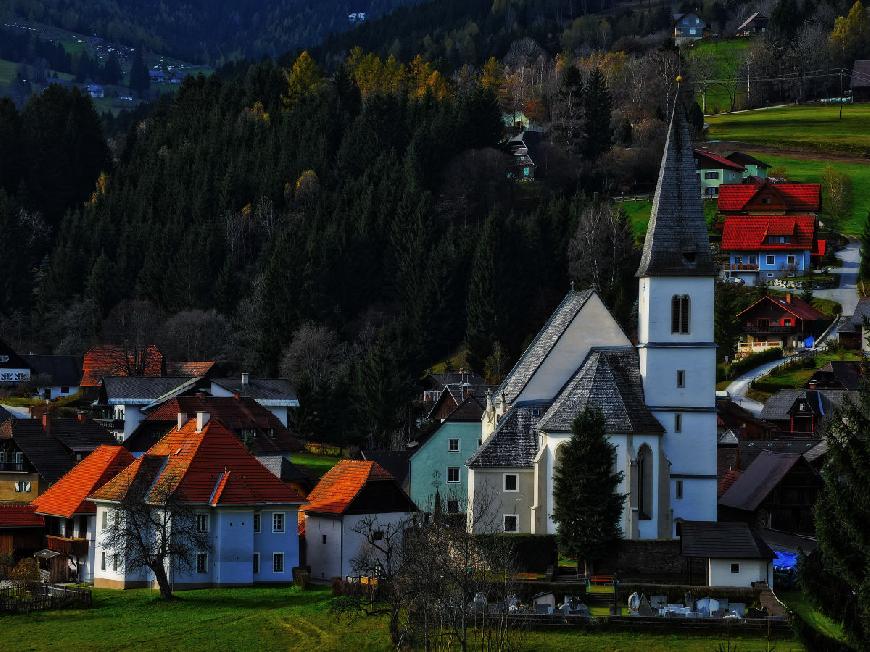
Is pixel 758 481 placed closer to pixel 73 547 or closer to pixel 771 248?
pixel 73 547

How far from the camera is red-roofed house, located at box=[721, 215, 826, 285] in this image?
127812 millimetres

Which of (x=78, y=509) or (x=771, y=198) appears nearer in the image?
(x=78, y=509)

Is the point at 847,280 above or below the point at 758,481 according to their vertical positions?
above

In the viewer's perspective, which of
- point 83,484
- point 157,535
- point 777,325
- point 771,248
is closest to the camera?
point 157,535

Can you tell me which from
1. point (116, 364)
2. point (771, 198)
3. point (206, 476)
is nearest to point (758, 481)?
point (206, 476)

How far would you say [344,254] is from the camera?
136 meters

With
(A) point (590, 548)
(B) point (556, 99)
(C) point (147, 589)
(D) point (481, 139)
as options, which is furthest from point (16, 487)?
(B) point (556, 99)

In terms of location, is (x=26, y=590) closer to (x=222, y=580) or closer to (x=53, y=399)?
(x=222, y=580)

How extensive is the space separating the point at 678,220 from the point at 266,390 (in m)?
44.5

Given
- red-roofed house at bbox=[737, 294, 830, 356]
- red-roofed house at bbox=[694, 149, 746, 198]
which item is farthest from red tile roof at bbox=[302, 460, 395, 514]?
red-roofed house at bbox=[694, 149, 746, 198]

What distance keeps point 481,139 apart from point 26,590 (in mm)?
A: 92571

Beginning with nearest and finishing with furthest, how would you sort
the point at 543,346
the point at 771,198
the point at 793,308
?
the point at 543,346, the point at 793,308, the point at 771,198

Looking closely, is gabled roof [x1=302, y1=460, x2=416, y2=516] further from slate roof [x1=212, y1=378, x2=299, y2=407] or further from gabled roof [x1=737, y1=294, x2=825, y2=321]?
gabled roof [x1=737, y1=294, x2=825, y2=321]

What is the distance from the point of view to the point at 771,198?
138250 millimetres
